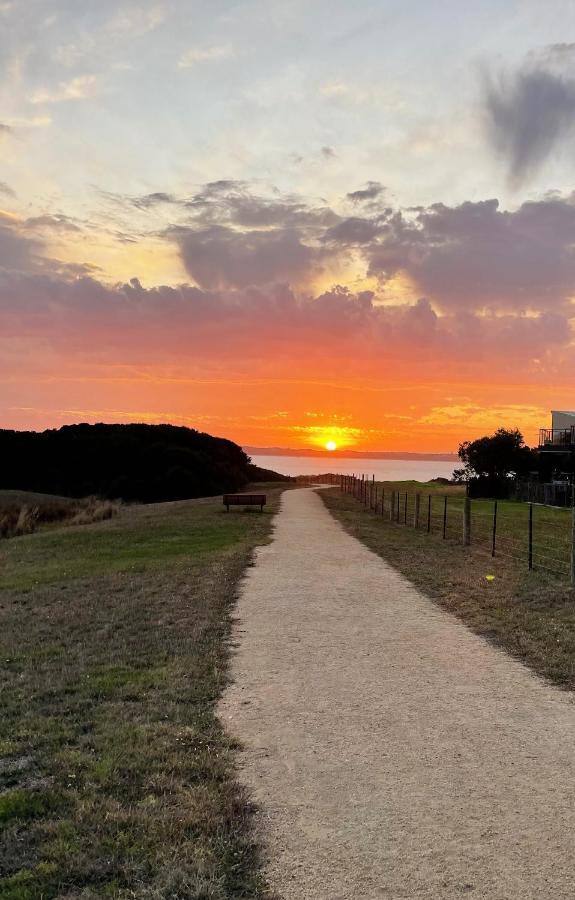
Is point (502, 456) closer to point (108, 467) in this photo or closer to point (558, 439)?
point (558, 439)

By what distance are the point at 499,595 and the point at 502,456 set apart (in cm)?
5495

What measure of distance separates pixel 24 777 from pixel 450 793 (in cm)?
283

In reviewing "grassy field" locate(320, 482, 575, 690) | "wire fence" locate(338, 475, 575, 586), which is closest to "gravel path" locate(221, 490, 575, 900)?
"grassy field" locate(320, 482, 575, 690)

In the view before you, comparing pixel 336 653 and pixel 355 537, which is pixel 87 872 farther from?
pixel 355 537

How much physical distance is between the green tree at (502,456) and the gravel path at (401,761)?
57178mm

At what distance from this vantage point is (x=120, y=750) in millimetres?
5230

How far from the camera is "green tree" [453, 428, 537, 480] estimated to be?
2534 inches

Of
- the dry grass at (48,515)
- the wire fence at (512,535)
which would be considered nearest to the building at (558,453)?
the wire fence at (512,535)

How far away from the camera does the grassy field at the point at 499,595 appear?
28.0 feet

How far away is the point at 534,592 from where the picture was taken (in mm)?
12203

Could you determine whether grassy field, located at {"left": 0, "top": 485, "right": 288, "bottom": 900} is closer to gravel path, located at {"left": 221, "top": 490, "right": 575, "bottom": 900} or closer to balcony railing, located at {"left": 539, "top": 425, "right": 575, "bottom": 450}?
gravel path, located at {"left": 221, "top": 490, "right": 575, "bottom": 900}

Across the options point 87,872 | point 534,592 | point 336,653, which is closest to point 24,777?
point 87,872

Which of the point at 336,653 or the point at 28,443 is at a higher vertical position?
the point at 28,443

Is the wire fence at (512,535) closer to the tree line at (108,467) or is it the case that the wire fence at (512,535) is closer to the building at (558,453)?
the building at (558,453)
